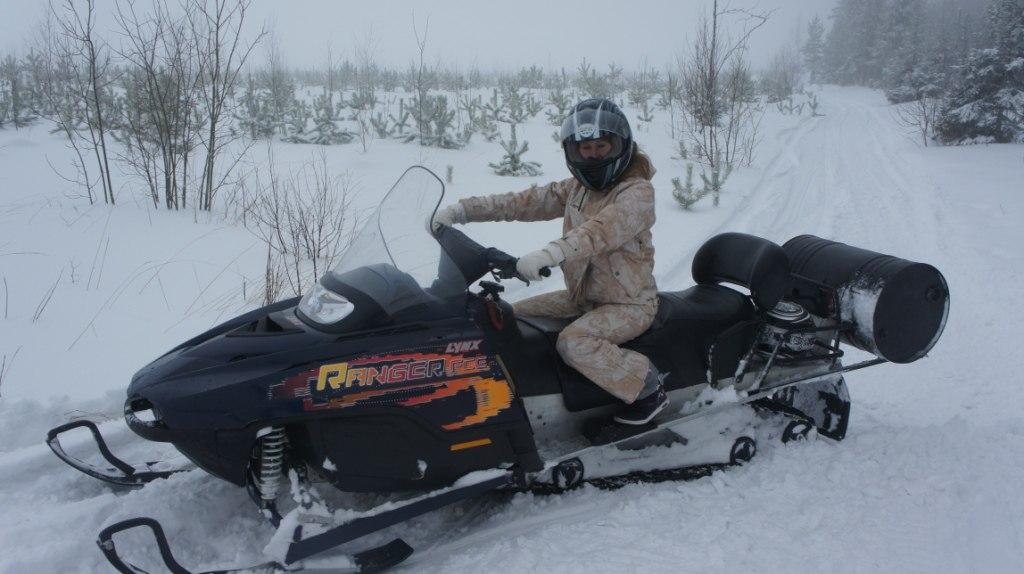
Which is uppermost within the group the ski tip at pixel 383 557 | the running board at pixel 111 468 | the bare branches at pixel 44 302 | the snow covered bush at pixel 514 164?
the snow covered bush at pixel 514 164

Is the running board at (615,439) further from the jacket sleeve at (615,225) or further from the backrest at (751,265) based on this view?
the jacket sleeve at (615,225)

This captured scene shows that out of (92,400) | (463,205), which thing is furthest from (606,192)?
(92,400)

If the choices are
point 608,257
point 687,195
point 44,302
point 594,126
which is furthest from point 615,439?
point 687,195

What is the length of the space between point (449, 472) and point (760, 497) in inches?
55.9

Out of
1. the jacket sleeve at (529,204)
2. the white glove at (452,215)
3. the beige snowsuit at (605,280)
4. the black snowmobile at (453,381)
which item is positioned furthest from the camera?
the jacket sleeve at (529,204)

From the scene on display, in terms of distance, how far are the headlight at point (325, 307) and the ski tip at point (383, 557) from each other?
877 millimetres

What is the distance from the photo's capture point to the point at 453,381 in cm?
241

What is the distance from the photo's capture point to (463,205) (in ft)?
10.4

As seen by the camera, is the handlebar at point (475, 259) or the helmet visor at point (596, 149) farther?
the helmet visor at point (596, 149)

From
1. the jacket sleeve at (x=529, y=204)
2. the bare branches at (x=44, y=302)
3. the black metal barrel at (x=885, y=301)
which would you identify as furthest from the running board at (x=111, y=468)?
the black metal barrel at (x=885, y=301)

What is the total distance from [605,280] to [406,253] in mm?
943

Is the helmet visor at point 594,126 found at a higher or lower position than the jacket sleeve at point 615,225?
higher

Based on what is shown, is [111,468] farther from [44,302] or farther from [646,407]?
[44,302]

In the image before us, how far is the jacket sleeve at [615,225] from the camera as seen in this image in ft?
8.55
